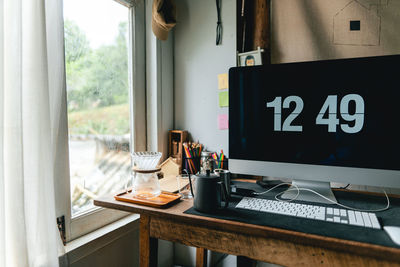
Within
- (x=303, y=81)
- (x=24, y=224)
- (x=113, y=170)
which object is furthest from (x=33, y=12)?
(x=303, y=81)

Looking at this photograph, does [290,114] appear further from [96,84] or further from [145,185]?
[96,84]

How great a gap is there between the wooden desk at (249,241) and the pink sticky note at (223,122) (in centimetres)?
65

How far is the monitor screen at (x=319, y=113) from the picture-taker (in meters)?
1.01

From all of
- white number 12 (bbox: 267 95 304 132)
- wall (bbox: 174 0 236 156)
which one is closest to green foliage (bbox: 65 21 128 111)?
wall (bbox: 174 0 236 156)

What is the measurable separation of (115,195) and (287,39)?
47.1 inches

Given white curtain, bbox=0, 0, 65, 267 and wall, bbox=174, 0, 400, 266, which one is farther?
wall, bbox=174, 0, 400, 266

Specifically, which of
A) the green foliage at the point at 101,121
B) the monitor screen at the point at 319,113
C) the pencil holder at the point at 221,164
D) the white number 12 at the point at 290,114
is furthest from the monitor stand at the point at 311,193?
the green foliage at the point at 101,121

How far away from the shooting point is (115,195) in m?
1.15

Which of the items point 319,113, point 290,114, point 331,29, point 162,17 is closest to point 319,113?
point 319,113

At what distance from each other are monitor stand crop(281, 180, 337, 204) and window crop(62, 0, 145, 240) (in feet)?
2.99

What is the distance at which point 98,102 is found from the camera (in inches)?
54.2

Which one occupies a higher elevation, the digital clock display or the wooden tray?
the digital clock display

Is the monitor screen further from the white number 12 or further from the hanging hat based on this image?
the hanging hat

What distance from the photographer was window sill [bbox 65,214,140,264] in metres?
1.15
